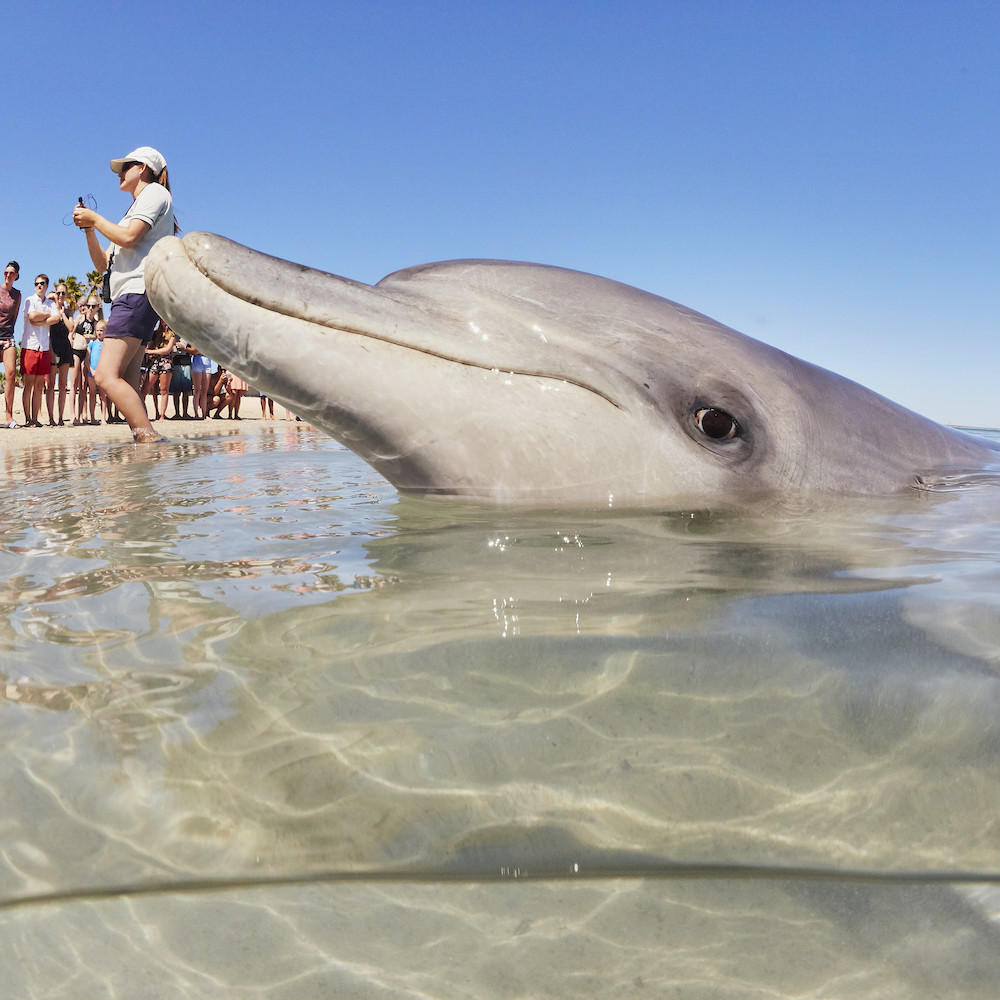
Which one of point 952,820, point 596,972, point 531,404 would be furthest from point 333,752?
point 531,404

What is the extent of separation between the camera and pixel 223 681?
1541mm

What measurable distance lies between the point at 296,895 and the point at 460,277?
8.31ft

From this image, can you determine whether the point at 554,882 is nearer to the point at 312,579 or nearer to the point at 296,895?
the point at 296,895

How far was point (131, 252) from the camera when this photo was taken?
23.3ft

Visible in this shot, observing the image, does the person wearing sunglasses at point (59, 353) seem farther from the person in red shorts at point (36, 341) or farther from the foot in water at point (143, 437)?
the foot in water at point (143, 437)

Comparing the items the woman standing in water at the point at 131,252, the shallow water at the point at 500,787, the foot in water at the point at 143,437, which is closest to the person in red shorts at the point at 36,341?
the foot in water at the point at 143,437

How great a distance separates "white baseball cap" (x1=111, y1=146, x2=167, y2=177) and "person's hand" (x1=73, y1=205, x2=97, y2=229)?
1.52ft

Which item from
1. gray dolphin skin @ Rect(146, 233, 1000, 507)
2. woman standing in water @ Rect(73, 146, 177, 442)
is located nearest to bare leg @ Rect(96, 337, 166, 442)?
woman standing in water @ Rect(73, 146, 177, 442)

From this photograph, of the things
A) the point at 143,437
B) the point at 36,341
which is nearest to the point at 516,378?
the point at 143,437

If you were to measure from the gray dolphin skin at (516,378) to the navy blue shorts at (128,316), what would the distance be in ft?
15.0

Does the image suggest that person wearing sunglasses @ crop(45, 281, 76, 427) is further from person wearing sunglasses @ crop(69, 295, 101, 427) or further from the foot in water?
the foot in water

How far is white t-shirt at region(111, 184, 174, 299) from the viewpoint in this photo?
7.00m

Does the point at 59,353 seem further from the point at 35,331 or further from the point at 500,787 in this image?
the point at 500,787

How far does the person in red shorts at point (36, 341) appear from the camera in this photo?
11620mm
